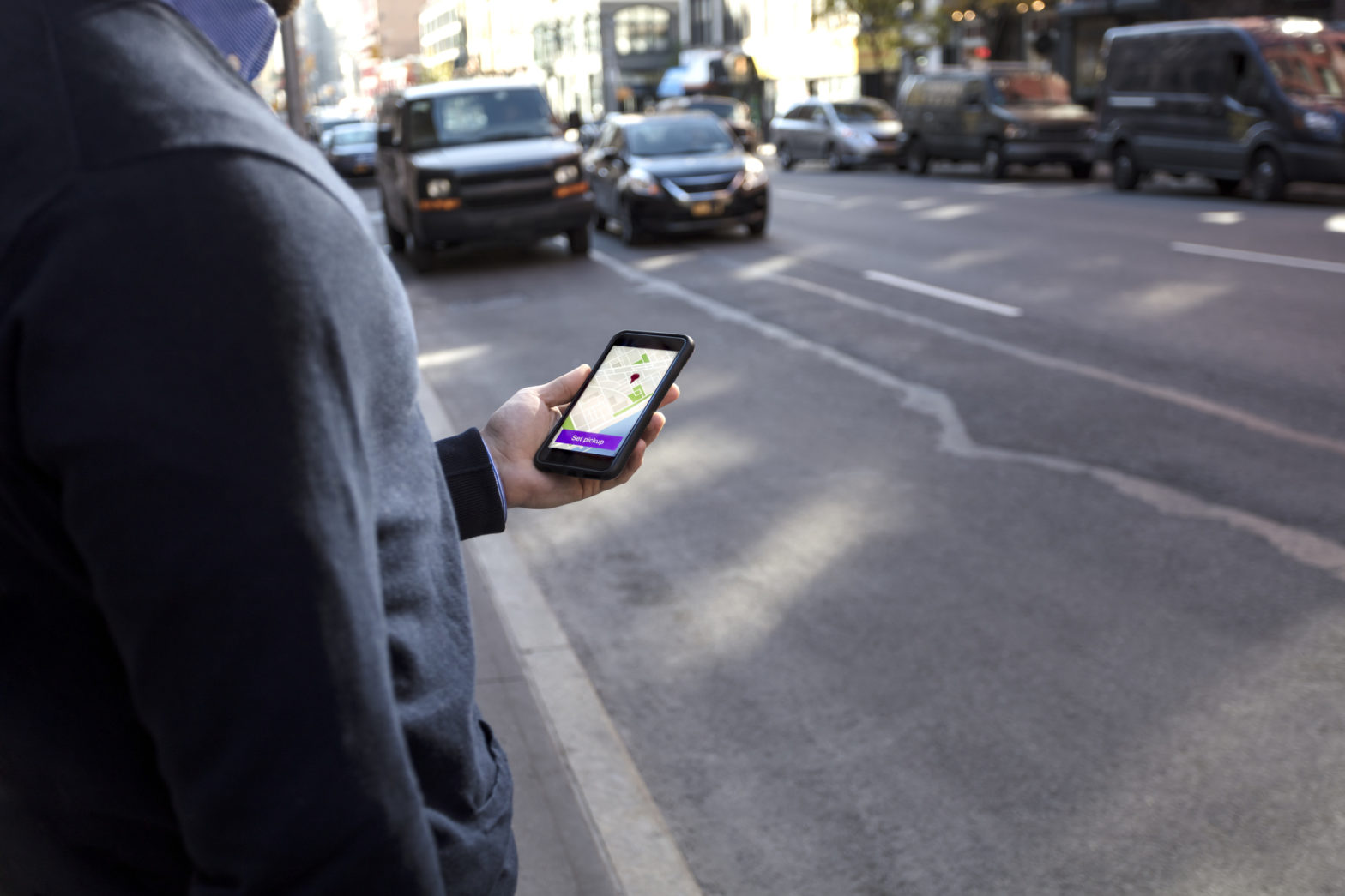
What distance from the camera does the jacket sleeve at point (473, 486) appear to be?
1503mm

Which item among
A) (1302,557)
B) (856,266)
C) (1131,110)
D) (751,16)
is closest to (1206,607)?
(1302,557)

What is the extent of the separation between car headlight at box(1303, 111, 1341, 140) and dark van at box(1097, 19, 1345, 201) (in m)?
0.01

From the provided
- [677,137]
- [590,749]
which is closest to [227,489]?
[590,749]

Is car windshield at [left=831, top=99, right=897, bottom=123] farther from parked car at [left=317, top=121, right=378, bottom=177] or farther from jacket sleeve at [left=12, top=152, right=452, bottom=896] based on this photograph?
jacket sleeve at [left=12, top=152, right=452, bottom=896]

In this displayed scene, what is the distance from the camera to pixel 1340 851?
119 inches

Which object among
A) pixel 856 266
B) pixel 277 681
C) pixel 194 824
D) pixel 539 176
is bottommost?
pixel 856 266

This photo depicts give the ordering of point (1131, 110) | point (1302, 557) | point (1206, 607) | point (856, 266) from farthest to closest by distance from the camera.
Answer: point (1131, 110)
point (856, 266)
point (1302, 557)
point (1206, 607)

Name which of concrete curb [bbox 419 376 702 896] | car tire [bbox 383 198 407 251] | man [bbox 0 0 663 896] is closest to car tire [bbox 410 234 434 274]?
car tire [bbox 383 198 407 251]

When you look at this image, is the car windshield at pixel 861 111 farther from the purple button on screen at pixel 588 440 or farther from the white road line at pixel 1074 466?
the purple button on screen at pixel 588 440

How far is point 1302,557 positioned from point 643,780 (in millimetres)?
2761

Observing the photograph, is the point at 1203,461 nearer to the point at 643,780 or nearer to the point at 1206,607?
the point at 1206,607

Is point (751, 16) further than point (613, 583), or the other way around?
point (751, 16)

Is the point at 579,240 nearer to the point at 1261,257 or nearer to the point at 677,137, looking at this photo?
the point at 677,137

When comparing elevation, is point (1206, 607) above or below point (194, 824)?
below
